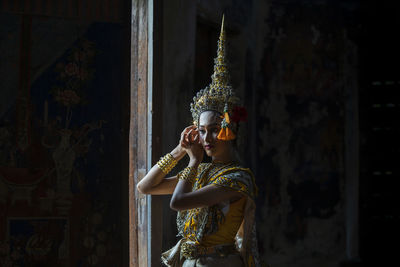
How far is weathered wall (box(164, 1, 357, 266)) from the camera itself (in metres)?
6.83

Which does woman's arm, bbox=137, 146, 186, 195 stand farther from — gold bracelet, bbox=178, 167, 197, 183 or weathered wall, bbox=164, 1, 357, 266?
weathered wall, bbox=164, 1, 357, 266

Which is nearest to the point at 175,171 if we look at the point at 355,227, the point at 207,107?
the point at 207,107

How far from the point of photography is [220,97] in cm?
343

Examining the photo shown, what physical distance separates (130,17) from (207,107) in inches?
56.2

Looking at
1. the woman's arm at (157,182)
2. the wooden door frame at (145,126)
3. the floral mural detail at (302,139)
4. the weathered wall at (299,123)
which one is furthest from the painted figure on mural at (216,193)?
the floral mural detail at (302,139)

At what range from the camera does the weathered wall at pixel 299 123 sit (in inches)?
269

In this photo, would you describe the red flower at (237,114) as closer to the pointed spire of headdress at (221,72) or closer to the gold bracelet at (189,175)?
the pointed spire of headdress at (221,72)
